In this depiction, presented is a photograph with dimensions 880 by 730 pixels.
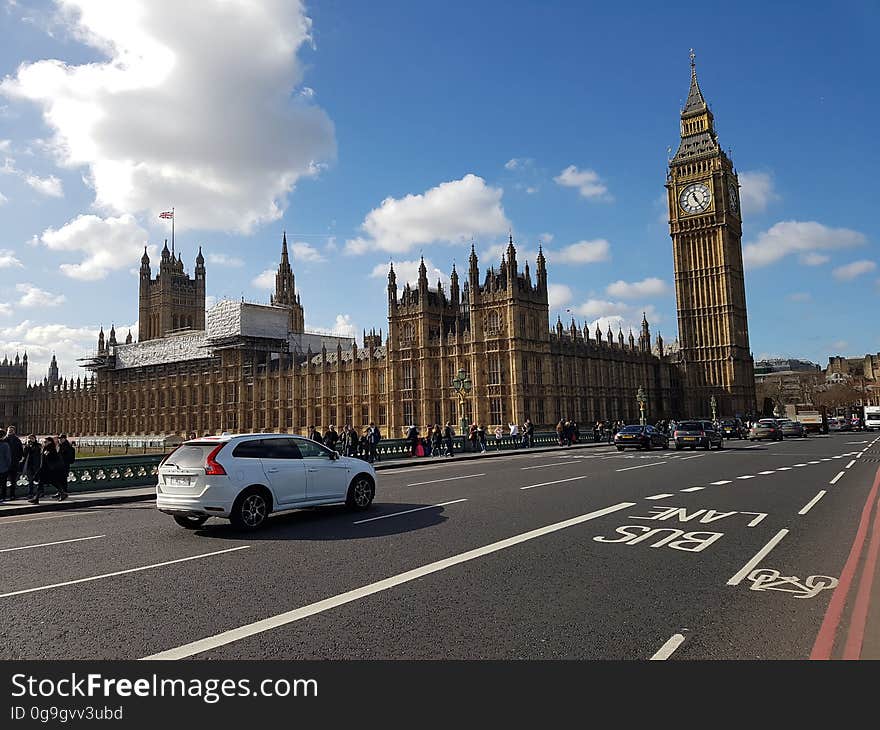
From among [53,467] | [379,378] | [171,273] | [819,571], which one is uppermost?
[171,273]

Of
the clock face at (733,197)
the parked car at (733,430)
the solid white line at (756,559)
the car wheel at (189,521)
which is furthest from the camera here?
the clock face at (733,197)

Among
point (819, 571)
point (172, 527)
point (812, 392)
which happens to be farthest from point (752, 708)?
point (812, 392)

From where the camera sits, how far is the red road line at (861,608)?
15.3 feet

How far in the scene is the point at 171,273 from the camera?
12156 centimetres

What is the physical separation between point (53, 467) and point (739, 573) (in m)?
15.8

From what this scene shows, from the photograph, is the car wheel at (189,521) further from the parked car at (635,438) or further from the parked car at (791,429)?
the parked car at (791,429)

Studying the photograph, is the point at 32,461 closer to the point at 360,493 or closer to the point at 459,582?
the point at 360,493

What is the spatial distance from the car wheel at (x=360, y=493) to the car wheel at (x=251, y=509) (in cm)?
189

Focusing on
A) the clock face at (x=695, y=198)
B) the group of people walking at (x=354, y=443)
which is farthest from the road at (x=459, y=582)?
the clock face at (x=695, y=198)

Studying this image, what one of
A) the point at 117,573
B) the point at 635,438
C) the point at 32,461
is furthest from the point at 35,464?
the point at 635,438

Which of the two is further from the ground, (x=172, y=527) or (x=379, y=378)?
(x=379, y=378)

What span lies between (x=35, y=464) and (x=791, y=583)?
17.6m

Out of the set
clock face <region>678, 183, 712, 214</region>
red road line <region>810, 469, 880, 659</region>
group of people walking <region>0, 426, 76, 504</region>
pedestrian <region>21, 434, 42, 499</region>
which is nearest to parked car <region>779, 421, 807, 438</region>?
clock face <region>678, 183, 712, 214</region>

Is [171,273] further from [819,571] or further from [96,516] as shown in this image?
[819,571]
